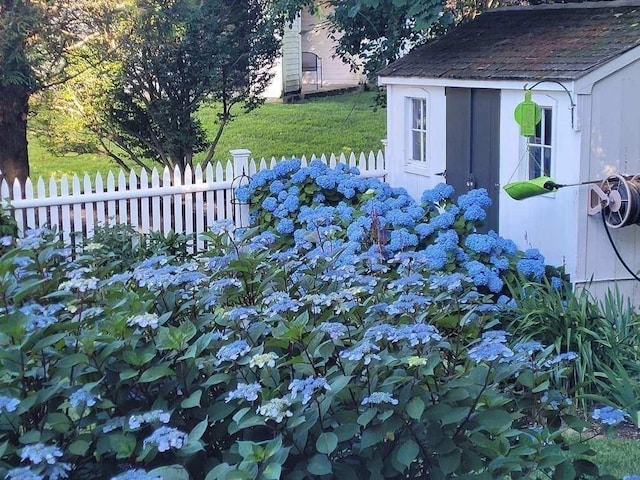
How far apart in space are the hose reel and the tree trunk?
638 centimetres

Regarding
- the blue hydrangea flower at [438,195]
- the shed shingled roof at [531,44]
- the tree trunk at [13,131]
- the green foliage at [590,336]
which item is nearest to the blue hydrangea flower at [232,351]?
the green foliage at [590,336]

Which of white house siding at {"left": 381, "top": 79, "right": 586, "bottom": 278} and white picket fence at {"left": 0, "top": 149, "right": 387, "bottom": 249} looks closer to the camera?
white house siding at {"left": 381, "top": 79, "right": 586, "bottom": 278}

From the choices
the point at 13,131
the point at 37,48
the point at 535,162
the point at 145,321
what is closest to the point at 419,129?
the point at 535,162

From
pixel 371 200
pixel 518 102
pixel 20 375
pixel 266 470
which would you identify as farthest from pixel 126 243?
pixel 266 470

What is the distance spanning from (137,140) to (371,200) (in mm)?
5318

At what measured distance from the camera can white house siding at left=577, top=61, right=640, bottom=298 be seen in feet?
23.9

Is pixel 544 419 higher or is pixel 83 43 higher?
pixel 83 43

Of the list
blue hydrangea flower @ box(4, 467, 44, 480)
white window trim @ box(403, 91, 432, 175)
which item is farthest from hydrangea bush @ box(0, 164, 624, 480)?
white window trim @ box(403, 91, 432, 175)

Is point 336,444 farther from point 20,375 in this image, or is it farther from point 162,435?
point 20,375

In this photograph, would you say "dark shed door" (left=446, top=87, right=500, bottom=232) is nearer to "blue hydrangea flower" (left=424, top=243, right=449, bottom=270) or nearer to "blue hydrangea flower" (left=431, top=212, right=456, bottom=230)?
"blue hydrangea flower" (left=431, top=212, right=456, bottom=230)

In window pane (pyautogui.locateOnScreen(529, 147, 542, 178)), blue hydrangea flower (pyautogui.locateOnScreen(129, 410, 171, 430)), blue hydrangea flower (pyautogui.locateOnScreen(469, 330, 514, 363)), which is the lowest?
blue hydrangea flower (pyautogui.locateOnScreen(129, 410, 171, 430))

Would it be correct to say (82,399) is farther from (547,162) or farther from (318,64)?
(318,64)

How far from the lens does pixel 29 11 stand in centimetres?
931

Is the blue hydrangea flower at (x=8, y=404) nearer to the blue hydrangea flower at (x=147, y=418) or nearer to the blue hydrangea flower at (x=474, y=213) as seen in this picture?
the blue hydrangea flower at (x=147, y=418)
